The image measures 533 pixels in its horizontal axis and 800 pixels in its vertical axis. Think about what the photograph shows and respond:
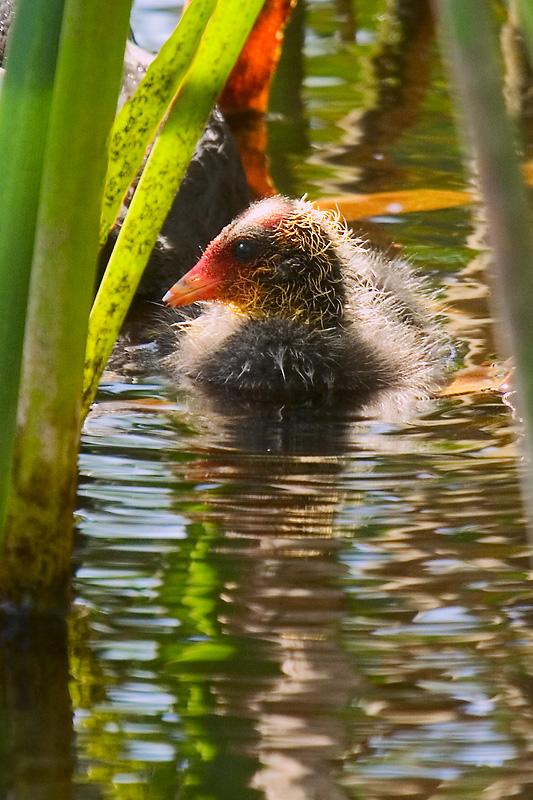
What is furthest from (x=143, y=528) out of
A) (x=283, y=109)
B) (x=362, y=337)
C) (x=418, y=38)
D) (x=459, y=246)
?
(x=418, y=38)

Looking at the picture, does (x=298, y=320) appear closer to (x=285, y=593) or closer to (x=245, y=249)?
(x=245, y=249)

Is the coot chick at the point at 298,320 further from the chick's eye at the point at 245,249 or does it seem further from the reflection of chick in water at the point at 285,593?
the reflection of chick in water at the point at 285,593

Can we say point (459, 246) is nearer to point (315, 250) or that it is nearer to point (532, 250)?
point (315, 250)

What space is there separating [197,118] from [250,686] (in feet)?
2.46

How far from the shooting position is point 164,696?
174 cm

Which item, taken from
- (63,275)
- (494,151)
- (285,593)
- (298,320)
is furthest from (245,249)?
(494,151)

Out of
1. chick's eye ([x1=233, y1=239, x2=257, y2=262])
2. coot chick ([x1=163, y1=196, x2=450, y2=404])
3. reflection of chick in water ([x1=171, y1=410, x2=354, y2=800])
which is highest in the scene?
chick's eye ([x1=233, y1=239, x2=257, y2=262])

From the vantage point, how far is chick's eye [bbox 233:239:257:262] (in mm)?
3654

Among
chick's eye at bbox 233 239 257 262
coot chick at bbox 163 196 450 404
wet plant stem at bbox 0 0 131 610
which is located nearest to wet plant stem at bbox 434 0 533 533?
wet plant stem at bbox 0 0 131 610

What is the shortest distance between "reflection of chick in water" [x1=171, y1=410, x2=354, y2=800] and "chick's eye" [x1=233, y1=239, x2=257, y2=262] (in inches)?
26.9

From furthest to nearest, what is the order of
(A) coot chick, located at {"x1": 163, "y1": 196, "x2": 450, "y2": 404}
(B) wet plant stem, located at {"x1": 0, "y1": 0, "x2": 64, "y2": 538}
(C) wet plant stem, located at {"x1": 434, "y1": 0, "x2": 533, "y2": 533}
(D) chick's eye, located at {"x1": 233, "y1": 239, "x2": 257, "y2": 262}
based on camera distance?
(D) chick's eye, located at {"x1": 233, "y1": 239, "x2": 257, "y2": 262} < (A) coot chick, located at {"x1": 163, "y1": 196, "x2": 450, "y2": 404} < (B) wet plant stem, located at {"x1": 0, "y1": 0, "x2": 64, "y2": 538} < (C) wet plant stem, located at {"x1": 434, "y1": 0, "x2": 533, "y2": 533}

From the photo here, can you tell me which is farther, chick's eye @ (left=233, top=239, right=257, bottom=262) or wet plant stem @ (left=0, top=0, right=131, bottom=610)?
chick's eye @ (left=233, top=239, right=257, bottom=262)

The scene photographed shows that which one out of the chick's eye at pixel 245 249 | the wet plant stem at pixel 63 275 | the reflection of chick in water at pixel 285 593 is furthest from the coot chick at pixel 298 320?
the wet plant stem at pixel 63 275

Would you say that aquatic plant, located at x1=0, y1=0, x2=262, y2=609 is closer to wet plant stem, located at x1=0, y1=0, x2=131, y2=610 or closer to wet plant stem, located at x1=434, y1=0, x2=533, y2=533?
wet plant stem, located at x1=0, y1=0, x2=131, y2=610
